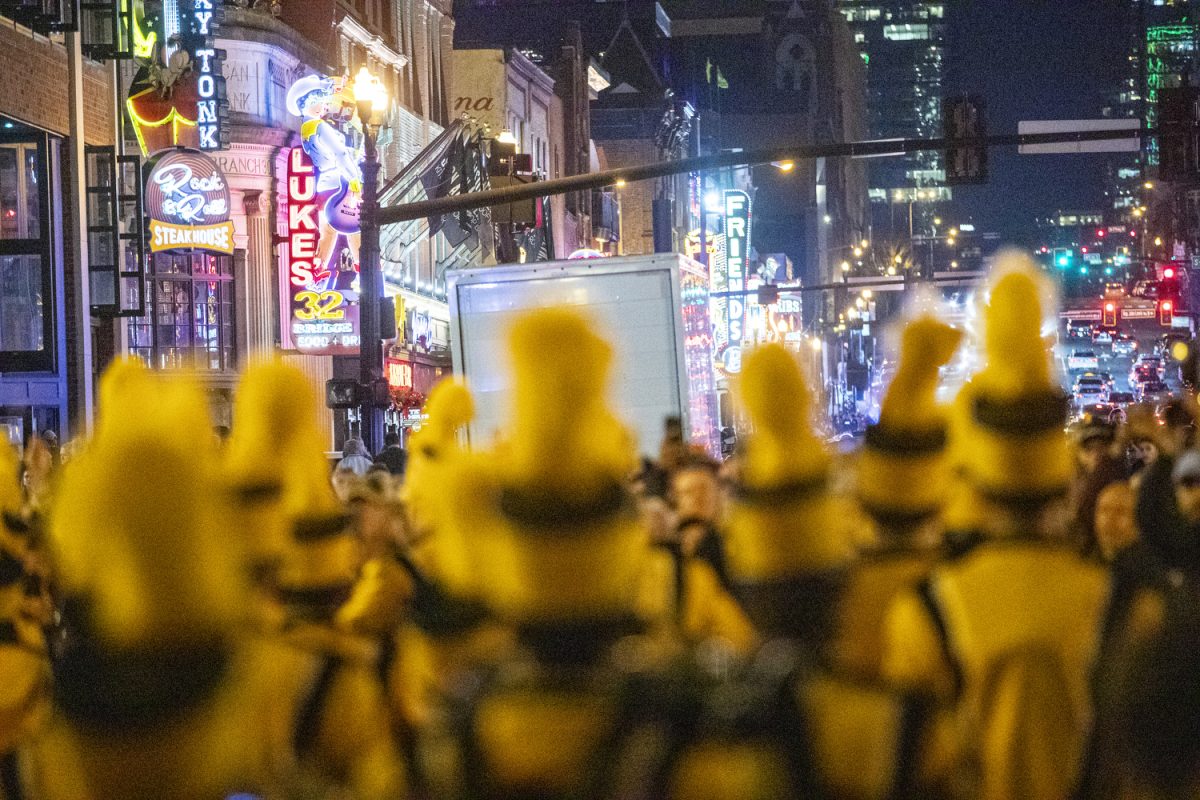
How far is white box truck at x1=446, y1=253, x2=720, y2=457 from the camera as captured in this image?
17.4m

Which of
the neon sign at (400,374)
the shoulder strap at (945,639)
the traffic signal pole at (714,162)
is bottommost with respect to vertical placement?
the shoulder strap at (945,639)

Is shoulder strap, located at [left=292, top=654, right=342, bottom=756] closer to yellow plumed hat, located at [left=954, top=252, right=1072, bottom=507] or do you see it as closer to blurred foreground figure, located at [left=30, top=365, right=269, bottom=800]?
blurred foreground figure, located at [left=30, top=365, right=269, bottom=800]

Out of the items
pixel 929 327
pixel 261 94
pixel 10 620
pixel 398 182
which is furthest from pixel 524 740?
pixel 398 182

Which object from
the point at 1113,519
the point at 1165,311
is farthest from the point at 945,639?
the point at 1165,311

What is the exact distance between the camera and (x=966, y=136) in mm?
19406

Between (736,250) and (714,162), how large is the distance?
184 feet

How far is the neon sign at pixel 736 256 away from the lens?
6775cm

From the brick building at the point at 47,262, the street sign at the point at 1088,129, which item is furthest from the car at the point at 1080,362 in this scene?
the brick building at the point at 47,262

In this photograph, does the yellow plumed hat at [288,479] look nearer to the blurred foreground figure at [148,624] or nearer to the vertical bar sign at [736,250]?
the blurred foreground figure at [148,624]

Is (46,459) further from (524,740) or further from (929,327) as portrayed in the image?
(524,740)

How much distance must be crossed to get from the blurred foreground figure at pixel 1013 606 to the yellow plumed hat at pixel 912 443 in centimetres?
22

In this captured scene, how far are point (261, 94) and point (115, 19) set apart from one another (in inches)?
298

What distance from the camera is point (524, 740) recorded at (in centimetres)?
289

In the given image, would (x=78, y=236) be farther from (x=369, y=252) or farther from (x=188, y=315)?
(x=369, y=252)
